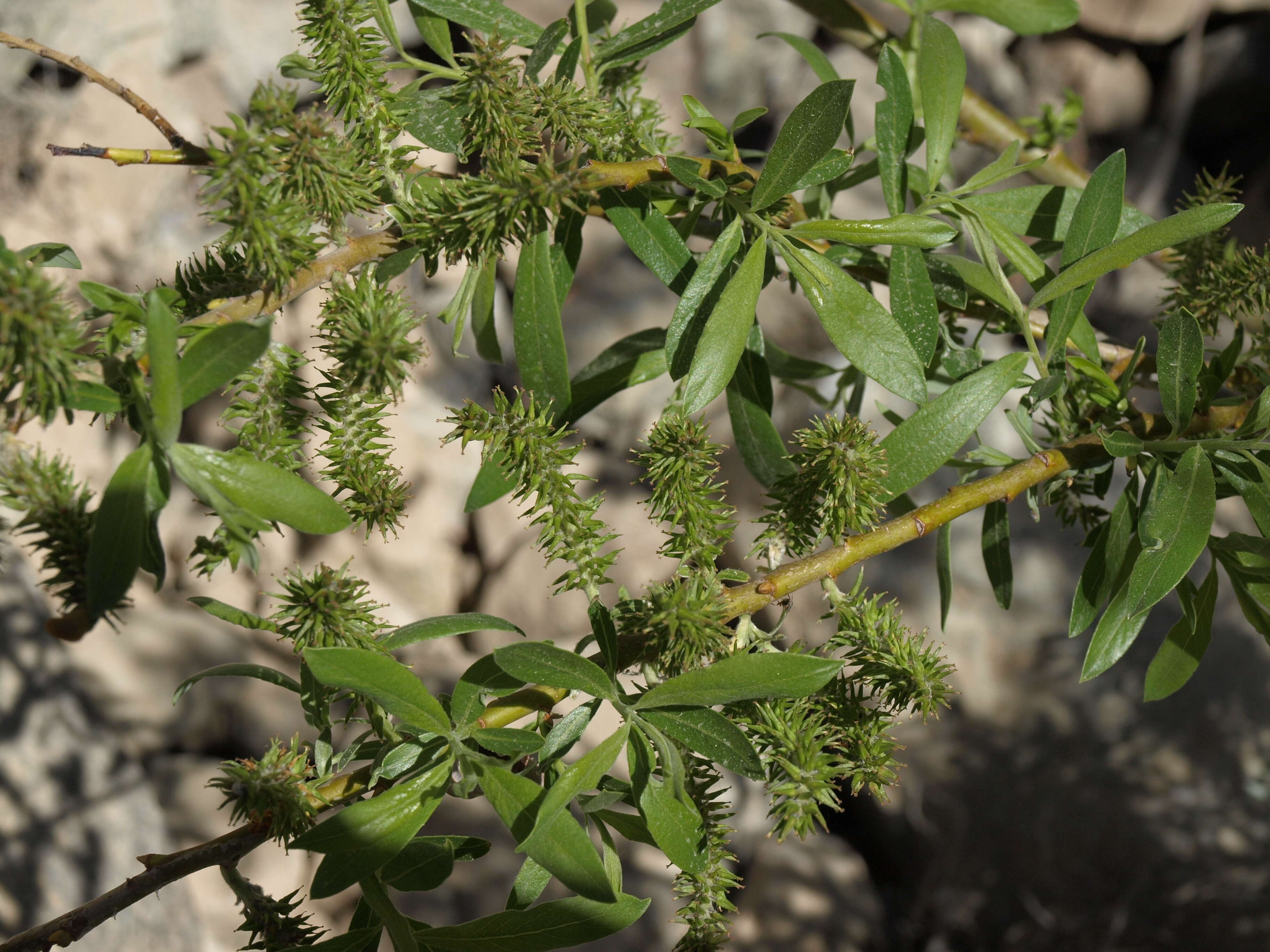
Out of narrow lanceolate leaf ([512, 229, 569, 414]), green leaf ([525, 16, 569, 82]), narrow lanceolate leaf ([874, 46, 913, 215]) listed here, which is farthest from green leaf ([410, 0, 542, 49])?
narrow lanceolate leaf ([874, 46, 913, 215])

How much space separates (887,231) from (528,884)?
66 cm

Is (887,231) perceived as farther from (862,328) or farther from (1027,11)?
(1027,11)

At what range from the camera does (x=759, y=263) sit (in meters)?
0.78

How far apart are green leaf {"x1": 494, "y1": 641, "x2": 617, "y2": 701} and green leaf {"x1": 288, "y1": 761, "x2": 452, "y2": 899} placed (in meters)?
→ 0.12

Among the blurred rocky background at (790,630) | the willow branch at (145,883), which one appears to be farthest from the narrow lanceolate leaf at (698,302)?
the blurred rocky background at (790,630)

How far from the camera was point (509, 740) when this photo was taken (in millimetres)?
711

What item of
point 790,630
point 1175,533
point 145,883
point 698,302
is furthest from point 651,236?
point 790,630

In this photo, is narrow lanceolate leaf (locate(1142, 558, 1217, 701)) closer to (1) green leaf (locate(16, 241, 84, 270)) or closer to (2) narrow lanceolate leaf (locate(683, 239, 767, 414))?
(2) narrow lanceolate leaf (locate(683, 239, 767, 414))

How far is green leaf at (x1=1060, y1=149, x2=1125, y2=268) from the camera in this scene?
888 millimetres

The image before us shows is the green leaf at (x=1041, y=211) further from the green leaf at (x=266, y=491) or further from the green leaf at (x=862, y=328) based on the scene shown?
the green leaf at (x=266, y=491)

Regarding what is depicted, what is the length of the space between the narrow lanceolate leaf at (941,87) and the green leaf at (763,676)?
60 cm

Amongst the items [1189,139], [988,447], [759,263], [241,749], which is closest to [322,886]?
[759,263]

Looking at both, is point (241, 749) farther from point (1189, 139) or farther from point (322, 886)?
point (1189, 139)

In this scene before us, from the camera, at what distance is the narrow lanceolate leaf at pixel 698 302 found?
809 millimetres
